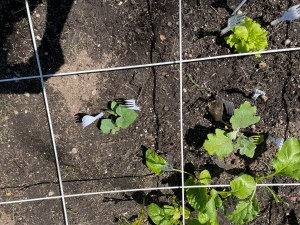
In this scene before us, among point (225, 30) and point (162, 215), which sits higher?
point (225, 30)

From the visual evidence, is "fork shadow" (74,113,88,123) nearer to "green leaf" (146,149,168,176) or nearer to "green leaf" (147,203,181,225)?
"green leaf" (146,149,168,176)

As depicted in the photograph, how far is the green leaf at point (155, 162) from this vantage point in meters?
2.54

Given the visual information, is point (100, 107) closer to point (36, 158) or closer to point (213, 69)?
point (36, 158)

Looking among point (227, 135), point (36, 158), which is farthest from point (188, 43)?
point (36, 158)

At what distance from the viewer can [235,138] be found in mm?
2535

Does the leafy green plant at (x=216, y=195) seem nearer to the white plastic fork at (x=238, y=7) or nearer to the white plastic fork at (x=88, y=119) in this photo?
the white plastic fork at (x=88, y=119)

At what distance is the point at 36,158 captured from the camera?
2650 mm

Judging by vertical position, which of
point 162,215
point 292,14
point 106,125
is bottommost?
point 162,215

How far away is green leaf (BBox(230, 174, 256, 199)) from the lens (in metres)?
2.38

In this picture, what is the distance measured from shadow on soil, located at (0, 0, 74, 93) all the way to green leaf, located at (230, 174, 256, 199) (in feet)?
3.66

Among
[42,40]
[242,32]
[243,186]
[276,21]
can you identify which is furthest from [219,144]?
[42,40]

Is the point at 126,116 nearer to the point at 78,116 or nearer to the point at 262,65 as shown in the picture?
the point at 78,116

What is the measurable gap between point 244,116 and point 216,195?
17.2 inches

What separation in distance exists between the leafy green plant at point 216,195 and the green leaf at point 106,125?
0.24m
